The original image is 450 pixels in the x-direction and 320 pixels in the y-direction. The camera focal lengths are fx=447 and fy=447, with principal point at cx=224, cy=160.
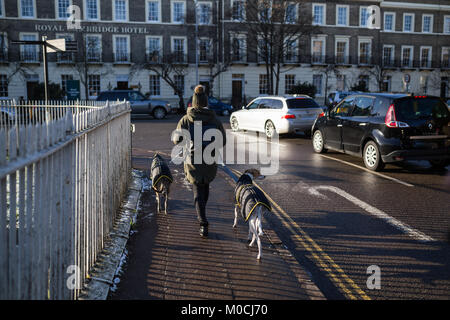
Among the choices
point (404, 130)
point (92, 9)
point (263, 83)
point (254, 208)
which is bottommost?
point (254, 208)

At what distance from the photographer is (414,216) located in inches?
259

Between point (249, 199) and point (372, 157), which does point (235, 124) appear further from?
point (249, 199)

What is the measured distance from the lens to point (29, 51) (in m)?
39.4

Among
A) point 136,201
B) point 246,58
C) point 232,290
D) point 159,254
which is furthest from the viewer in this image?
point 246,58

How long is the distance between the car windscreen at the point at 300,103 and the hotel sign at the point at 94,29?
2881 centimetres

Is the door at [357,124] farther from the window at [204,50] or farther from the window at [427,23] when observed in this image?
the window at [427,23]

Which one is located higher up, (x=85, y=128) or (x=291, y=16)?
(x=291, y=16)

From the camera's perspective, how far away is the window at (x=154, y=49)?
1626 inches

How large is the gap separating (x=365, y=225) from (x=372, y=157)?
4334mm

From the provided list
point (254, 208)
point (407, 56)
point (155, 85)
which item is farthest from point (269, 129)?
point (407, 56)

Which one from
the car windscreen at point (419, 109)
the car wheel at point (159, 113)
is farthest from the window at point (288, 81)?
the car windscreen at point (419, 109)
